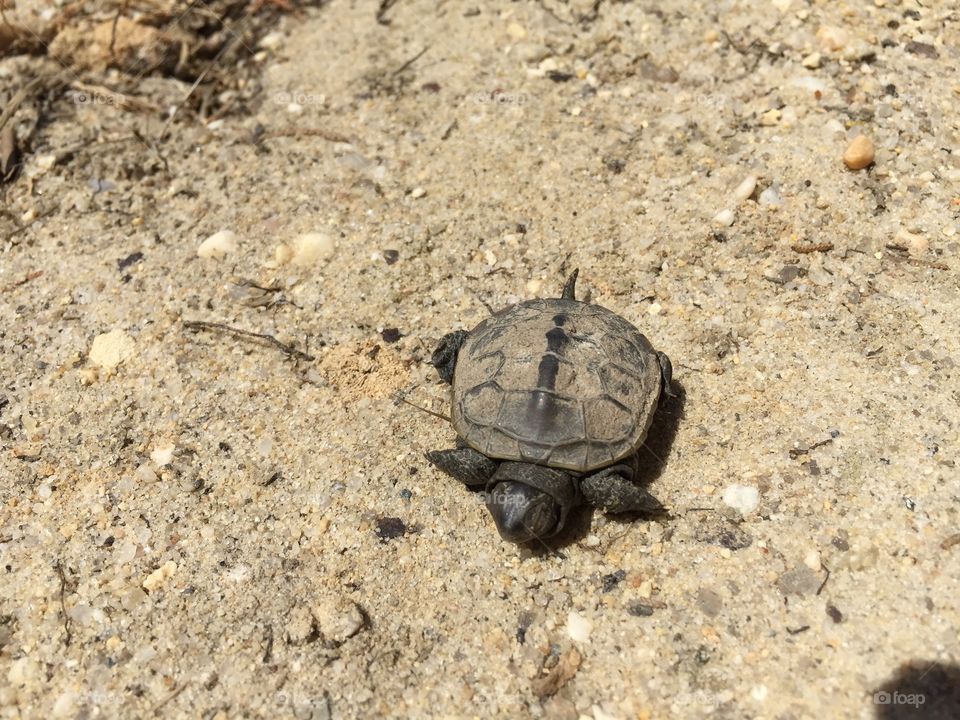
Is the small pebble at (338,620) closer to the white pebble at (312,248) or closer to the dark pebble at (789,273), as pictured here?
the white pebble at (312,248)

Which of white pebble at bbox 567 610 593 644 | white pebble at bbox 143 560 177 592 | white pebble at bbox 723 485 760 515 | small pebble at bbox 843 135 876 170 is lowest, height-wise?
white pebble at bbox 567 610 593 644

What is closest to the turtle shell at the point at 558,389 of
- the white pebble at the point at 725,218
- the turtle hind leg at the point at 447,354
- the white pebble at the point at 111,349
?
the turtle hind leg at the point at 447,354

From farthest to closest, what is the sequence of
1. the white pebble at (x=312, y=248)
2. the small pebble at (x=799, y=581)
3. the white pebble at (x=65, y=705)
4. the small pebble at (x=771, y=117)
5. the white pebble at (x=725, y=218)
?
the small pebble at (x=771, y=117)
the white pebble at (x=312, y=248)
the white pebble at (x=725, y=218)
the small pebble at (x=799, y=581)
the white pebble at (x=65, y=705)

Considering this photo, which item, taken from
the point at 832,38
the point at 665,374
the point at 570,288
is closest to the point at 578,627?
the point at 665,374

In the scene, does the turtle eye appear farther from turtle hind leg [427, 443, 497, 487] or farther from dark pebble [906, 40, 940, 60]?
dark pebble [906, 40, 940, 60]

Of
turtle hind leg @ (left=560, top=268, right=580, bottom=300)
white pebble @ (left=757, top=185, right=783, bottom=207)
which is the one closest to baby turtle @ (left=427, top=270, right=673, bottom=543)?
turtle hind leg @ (left=560, top=268, right=580, bottom=300)

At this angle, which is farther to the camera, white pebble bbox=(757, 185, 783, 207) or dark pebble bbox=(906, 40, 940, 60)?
dark pebble bbox=(906, 40, 940, 60)
